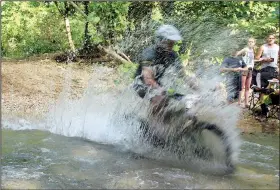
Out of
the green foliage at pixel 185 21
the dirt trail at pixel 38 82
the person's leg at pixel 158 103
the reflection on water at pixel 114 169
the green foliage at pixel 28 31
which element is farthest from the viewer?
the green foliage at pixel 28 31

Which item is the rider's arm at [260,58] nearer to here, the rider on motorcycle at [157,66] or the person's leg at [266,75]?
the person's leg at [266,75]

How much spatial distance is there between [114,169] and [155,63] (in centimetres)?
130

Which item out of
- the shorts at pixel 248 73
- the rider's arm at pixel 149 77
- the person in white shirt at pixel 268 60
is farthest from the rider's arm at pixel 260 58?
the rider's arm at pixel 149 77

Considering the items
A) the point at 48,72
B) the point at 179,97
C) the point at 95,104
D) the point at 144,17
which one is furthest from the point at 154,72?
the point at 48,72

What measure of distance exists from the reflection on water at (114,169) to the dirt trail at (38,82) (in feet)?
8.57

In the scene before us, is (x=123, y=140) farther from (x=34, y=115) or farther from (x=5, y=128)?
(x=34, y=115)

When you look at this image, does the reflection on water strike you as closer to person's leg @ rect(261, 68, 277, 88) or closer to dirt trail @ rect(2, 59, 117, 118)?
person's leg @ rect(261, 68, 277, 88)

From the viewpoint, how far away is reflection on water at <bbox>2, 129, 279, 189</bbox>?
11.9ft

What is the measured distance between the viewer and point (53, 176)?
398 centimetres

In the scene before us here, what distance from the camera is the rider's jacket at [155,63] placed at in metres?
4.68

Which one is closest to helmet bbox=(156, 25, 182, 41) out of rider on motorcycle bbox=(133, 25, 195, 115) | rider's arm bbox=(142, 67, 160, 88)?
A: rider on motorcycle bbox=(133, 25, 195, 115)

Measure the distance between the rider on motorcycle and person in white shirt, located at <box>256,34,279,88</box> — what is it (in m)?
1.27

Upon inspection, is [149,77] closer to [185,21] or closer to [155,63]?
[155,63]

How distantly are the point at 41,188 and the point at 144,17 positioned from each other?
546 centimetres
